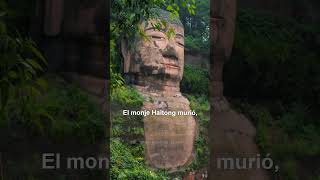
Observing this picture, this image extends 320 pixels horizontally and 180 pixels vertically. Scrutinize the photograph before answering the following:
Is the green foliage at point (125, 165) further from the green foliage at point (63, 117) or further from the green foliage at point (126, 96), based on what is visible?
the green foliage at point (126, 96)

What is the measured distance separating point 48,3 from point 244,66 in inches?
68.7

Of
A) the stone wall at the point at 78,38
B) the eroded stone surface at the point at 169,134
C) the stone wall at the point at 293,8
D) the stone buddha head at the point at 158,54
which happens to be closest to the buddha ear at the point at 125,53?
the stone buddha head at the point at 158,54

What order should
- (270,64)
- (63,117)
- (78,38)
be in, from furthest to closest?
(270,64) < (78,38) < (63,117)

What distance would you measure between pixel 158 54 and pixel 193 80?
13.9 inches

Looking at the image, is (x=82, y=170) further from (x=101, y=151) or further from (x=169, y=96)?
(x=169, y=96)

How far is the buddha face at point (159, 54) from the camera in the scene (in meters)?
3.68

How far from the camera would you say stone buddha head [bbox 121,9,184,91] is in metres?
3.68

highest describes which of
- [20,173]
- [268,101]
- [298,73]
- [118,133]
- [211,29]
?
[211,29]

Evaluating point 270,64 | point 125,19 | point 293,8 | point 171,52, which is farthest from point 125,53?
point 293,8

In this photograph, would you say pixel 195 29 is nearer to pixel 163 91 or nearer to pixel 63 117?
pixel 163 91

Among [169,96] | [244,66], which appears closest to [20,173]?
[169,96]

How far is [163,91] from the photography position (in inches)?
147

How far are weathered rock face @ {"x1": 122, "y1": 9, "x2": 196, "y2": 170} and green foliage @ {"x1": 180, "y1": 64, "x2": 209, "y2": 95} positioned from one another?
5cm

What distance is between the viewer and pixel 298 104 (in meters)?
4.09
